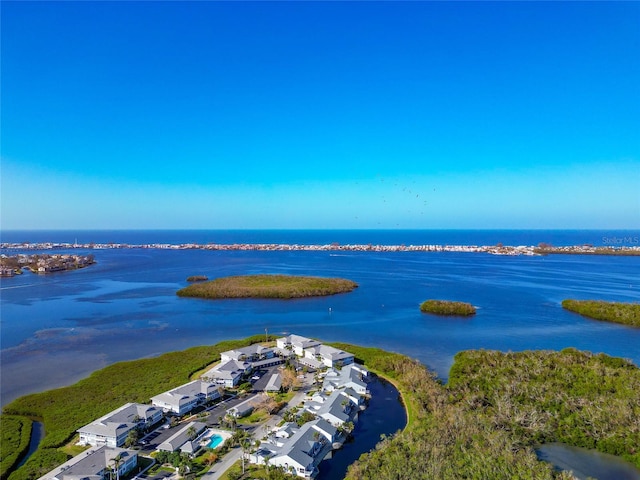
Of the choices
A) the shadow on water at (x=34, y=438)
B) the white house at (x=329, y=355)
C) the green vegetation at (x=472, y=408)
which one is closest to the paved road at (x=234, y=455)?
the green vegetation at (x=472, y=408)

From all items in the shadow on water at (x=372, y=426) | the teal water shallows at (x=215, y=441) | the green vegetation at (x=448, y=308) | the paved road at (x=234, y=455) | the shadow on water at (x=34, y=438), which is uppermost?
the green vegetation at (x=448, y=308)

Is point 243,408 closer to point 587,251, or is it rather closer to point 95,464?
point 95,464

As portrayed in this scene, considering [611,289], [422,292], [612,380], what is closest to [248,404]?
[612,380]

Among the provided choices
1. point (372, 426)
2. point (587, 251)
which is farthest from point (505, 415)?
point (587, 251)

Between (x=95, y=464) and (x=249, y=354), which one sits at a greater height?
(x=249, y=354)

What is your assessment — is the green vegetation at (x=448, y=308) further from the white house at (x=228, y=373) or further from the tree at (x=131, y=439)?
the tree at (x=131, y=439)

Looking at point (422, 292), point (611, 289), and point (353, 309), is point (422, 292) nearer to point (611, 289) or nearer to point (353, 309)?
point (353, 309)
